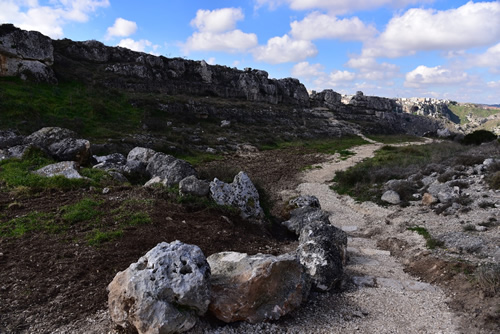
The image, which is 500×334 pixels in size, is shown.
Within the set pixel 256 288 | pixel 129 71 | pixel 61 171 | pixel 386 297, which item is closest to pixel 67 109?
pixel 61 171

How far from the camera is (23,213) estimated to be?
10.3 metres

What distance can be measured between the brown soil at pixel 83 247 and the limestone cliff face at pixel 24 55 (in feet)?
107

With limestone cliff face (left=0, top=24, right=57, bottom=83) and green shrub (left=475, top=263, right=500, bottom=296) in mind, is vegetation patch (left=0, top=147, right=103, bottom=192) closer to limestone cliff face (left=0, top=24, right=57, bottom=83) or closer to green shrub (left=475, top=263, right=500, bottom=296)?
green shrub (left=475, top=263, right=500, bottom=296)

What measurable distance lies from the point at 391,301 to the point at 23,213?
11.3m

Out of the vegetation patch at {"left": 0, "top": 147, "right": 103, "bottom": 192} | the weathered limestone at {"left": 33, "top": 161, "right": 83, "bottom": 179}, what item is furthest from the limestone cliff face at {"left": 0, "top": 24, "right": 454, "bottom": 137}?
the weathered limestone at {"left": 33, "top": 161, "right": 83, "bottom": 179}

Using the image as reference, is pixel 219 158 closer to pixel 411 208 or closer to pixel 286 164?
pixel 286 164

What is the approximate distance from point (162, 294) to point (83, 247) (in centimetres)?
403

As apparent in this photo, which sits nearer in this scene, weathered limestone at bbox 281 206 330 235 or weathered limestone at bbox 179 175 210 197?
weathered limestone at bbox 179 175 210 197

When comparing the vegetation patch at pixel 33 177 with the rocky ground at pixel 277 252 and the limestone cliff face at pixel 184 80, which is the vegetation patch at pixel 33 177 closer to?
the rocky ground at pixel 277 252

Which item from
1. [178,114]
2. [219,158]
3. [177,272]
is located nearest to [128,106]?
[178,114]

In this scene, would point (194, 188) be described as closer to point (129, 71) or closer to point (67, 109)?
point (67, 109)

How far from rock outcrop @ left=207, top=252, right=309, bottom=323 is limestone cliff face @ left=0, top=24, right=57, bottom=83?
41272mm

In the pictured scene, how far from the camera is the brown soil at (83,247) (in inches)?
245

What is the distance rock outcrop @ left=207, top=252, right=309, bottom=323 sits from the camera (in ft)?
19.8
